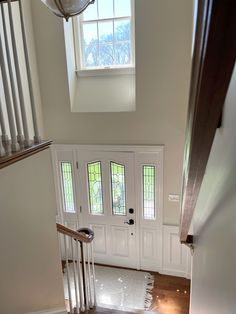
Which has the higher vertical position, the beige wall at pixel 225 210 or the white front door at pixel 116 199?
the beige wall at pixel 225 210

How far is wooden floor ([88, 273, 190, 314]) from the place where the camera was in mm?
3807

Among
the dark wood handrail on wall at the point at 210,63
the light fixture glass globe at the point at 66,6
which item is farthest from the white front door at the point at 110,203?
the dark wood handrail on wall at the point at 210,63

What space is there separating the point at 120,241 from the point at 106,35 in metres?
3.44

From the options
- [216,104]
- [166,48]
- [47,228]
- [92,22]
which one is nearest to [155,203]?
[166,48]

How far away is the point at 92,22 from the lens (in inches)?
163

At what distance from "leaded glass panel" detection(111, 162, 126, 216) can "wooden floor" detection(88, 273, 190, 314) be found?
4.12ft

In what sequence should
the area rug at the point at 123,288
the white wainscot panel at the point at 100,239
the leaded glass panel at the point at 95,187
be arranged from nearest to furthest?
1. the area rug at the point at 123,288
2. the leaded glass panel at the point at 95,187
3. the white wainscot panel at the point at 100,239

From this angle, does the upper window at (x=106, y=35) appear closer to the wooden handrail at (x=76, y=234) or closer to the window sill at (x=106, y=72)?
the window sill at (x=106, y=72)

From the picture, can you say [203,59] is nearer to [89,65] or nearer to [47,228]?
[47,228]

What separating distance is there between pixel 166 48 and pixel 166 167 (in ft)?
5.70

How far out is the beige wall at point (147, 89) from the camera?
11.8ft

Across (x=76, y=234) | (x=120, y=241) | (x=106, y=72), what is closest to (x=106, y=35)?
(x=106, y=72)

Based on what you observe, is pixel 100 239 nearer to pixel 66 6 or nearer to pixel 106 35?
pixel 106 35

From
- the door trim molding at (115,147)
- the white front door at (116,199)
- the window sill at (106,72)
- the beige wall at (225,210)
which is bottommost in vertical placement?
the white front door at (116,199)
